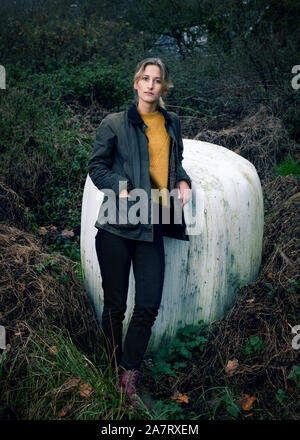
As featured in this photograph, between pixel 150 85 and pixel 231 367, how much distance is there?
1966 millimetres

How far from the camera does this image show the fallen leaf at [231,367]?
3.06 m

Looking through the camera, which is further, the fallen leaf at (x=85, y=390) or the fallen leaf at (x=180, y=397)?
the fallen leaf at (x=180, y=397)

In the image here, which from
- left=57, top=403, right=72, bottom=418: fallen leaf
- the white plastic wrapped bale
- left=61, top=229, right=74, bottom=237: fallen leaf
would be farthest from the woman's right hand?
left=61, top=229, right=74, bottom=237: fallen leaf

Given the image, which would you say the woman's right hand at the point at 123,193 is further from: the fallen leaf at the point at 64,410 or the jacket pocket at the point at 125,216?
the fallen leaf at the point at 64,410

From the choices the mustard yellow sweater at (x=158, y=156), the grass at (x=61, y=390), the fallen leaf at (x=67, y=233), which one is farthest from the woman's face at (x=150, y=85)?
the fallen leaf at (x=67, y=233)

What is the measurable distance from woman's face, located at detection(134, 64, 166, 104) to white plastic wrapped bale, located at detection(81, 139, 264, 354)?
2.23 ft

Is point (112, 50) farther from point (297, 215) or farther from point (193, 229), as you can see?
point (193, 229)

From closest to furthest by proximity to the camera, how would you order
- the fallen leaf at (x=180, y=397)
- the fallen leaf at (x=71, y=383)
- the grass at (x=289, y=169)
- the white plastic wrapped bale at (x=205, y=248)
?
1. the fallen leaf at (x=71, y=383)
2. the fallen leaf at (x=180, y=397)
3. the white plastic wrapped bale at (x=205, y=248)
4. the grass at (x=289, y=169)

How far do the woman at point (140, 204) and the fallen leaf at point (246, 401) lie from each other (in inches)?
26.6

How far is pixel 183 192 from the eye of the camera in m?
3.03

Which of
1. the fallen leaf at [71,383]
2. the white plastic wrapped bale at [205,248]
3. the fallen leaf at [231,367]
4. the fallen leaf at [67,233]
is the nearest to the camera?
the fallen leaf at [71,383]

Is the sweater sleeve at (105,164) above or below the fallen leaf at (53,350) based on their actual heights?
above

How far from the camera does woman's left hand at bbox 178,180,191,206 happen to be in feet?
9.89

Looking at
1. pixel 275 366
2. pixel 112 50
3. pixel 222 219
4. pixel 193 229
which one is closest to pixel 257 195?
pixel 222 219
